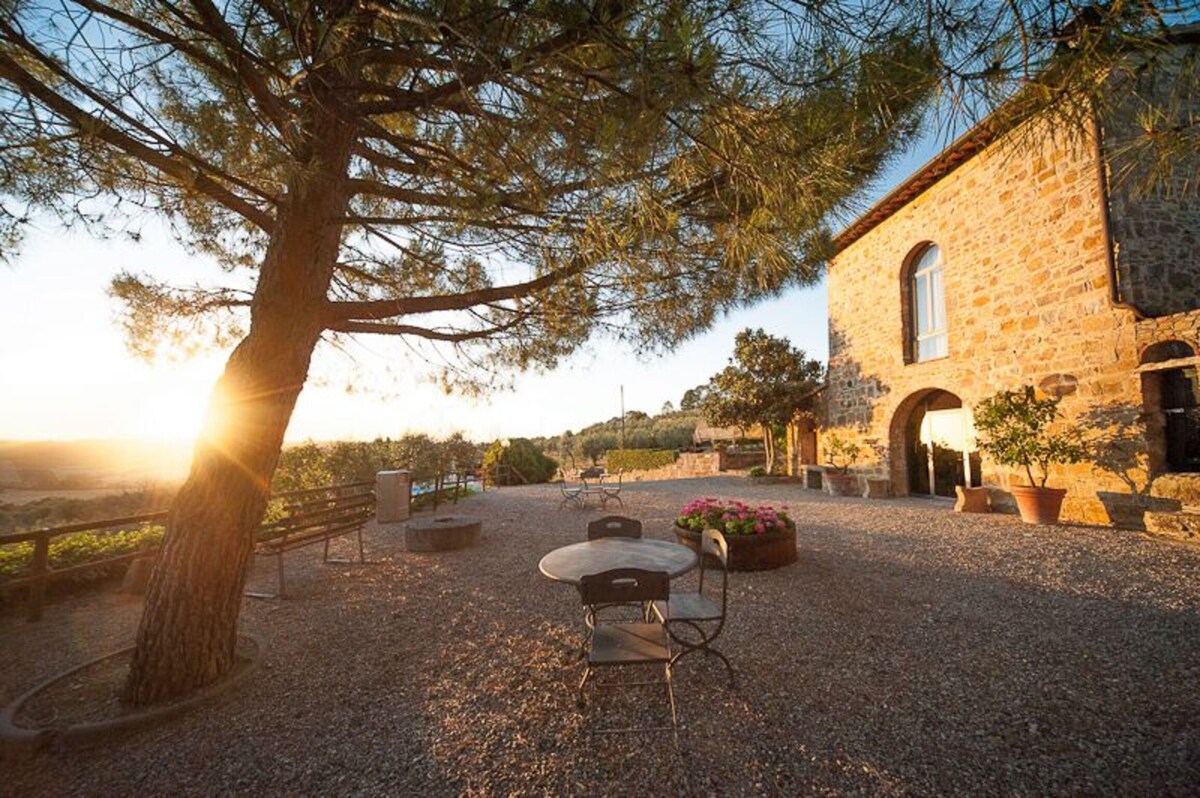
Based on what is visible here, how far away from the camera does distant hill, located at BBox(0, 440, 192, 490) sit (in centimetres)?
765

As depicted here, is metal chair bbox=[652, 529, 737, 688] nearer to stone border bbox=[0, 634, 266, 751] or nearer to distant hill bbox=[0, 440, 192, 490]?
stone border bbox=[0, 634, 266, 751]

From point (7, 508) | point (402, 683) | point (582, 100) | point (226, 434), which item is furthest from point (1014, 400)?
A: point (7, 508)

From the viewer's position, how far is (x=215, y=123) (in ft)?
7.54

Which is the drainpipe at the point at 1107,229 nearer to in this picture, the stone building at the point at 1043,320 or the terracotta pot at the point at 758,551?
the stone building at the point at 1043,320

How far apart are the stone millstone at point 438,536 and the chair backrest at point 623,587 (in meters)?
4.24

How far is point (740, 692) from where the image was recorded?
2.39 meters

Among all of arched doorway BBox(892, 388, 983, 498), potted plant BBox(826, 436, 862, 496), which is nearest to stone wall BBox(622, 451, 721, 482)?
potted plant BBox(826, 436, 862, 496)

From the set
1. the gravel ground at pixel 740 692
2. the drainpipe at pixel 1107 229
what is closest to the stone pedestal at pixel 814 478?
the drainpipe at pixel 1107 229

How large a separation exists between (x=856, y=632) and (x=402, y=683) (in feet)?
9.71

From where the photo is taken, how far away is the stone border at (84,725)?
2.01 meters

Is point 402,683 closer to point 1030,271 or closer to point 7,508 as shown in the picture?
point 7,508

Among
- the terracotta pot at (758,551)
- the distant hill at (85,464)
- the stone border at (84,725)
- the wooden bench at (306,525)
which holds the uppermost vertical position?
the distant hill at (85,464)

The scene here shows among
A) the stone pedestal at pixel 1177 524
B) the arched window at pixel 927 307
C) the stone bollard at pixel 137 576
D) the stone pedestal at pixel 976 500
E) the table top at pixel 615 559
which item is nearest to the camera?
the table top at pixel 615 559

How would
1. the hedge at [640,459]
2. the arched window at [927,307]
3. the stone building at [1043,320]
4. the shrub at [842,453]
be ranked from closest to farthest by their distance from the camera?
the stone building at [1043,320], the arched window at [927,307], the shrub at [842,453], the hedge at [640,459]
